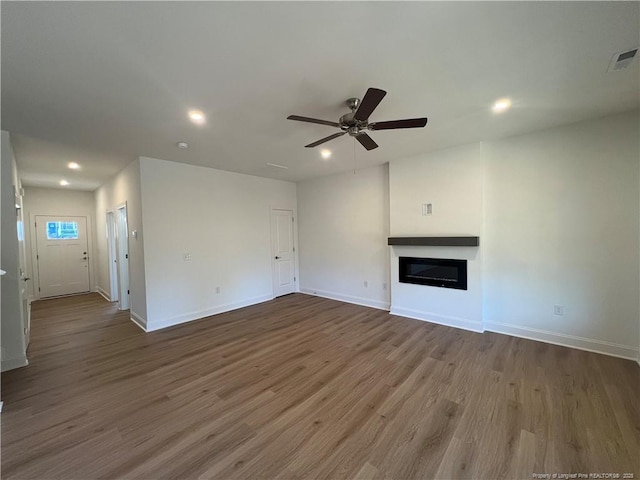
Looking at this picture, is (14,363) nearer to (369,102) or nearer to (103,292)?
(103,292)

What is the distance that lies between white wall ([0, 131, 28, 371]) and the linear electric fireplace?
530 centimetres

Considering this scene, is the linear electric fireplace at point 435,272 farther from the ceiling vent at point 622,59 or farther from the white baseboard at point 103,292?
the white baseboard at point 103,292

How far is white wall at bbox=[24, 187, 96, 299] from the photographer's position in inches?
243

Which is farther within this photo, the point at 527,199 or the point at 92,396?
the point at 527,199

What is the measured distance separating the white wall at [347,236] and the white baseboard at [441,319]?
0.47 metres

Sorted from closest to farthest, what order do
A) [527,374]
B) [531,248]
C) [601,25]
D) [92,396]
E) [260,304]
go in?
1. [601,25]
2. [92,396]
3. [527,374]
4. [531,248]
5. [260,304]

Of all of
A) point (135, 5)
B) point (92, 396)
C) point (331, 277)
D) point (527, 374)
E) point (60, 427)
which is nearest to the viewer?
point (135, 5)

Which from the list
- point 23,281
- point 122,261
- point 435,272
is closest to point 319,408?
point 435,272

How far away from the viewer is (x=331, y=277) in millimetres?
5977

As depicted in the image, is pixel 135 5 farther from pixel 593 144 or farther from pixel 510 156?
pixel 593 144

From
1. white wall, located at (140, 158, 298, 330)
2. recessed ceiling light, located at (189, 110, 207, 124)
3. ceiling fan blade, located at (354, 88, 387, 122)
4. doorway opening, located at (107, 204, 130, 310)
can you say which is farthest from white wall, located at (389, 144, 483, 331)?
doorway opening, located at (107, 204, 130, 310)

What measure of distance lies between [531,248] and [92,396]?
5.38 meters

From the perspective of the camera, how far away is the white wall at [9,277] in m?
2.99

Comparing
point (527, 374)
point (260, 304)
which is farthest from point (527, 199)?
point (260, 304)
